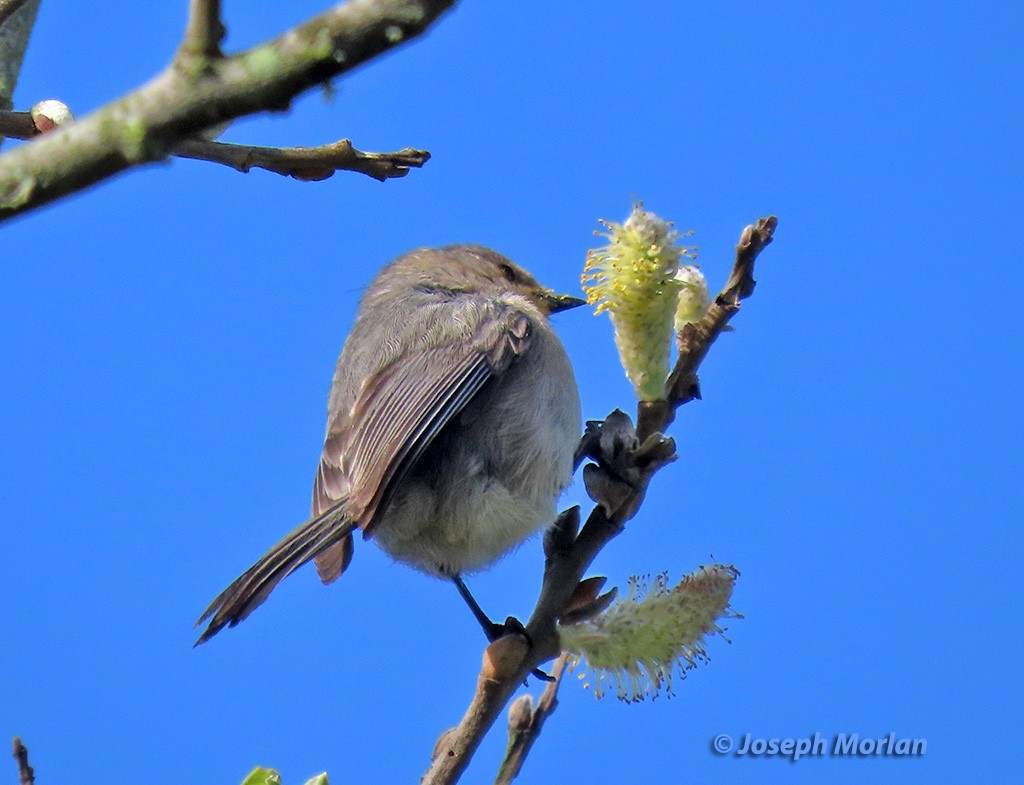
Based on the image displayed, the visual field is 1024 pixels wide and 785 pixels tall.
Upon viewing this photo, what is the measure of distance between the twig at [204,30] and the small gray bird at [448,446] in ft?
6.83

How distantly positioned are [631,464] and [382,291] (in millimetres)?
2309

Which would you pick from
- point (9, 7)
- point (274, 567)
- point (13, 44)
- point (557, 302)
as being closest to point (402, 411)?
point (274, 567)

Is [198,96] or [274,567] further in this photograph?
[274,567]

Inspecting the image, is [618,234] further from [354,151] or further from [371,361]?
[371,361]

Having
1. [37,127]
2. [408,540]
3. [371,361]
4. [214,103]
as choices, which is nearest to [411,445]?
[408,540]

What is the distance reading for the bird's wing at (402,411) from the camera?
356 cm

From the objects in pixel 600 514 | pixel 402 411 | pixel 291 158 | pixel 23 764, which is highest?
pixel 402 411

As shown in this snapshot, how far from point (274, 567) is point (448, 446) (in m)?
0.77

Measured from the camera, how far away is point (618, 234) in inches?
111

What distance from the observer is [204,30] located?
4.65 feet

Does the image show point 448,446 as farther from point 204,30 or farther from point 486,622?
point 204,30

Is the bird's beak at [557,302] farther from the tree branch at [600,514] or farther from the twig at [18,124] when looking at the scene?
the twig at [18,124]

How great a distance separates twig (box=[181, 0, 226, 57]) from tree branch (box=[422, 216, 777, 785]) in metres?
1.27

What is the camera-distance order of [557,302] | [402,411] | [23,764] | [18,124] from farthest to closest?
1. [557,302]
2. [402,411]
3. [18,124]
4. [23,764]
